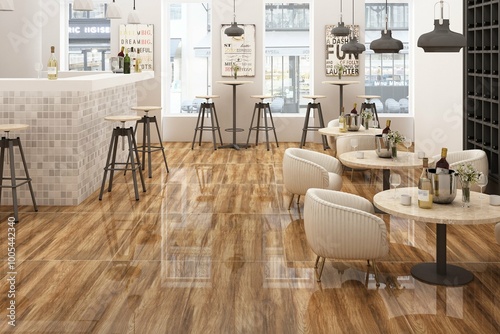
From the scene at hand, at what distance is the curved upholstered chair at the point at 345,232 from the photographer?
4199 mm

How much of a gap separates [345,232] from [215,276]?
3.12ft

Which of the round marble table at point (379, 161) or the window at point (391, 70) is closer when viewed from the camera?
the round marble table at point (379, 161)

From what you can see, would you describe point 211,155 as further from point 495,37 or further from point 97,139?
point 495,37

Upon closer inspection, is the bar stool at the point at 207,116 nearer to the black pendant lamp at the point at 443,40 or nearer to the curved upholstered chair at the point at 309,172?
the curved upholstered chair at the point at 309,172

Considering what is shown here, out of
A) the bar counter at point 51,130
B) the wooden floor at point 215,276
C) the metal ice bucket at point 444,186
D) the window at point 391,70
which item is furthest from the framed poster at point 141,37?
the metal ice bucket at point 444,186

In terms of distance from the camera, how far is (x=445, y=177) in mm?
4164

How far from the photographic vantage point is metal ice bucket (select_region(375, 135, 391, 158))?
5941 millimetres

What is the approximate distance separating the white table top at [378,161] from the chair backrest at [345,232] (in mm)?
1421

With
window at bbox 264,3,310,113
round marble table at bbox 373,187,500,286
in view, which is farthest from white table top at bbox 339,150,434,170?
window at bbox 264,3,310,113

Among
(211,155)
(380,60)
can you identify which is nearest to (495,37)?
(211,155)

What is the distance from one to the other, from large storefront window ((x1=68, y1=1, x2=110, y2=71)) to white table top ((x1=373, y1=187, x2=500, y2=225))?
9.44 m

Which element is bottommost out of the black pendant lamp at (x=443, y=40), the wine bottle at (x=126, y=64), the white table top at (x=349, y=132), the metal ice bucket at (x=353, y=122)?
the white table top at (x=349, y=132)

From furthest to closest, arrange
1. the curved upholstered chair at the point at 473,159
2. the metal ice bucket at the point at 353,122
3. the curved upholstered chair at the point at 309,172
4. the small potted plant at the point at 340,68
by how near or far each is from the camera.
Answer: the small potted plant at the point at 340,68, the metal ice bucket at the point at 353,122, the curved upholstered chair at the point at 309,172, the curved upholstered chair at the point at 473,159

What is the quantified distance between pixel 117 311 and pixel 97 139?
4078 millimetres
